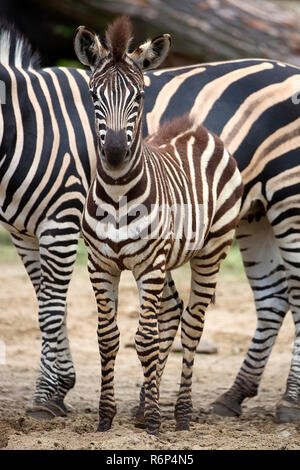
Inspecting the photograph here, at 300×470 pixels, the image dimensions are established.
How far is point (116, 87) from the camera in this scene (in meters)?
4.75

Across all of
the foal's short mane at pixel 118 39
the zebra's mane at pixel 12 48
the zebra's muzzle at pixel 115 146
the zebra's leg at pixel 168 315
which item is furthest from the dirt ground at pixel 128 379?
the zebra's mane at pixel 12 48

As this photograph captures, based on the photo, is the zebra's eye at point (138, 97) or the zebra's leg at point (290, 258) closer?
the zebra's eye at point (138, 97)

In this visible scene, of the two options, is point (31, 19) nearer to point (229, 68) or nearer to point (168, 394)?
point (229, 68)

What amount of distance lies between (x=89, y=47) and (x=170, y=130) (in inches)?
40.5

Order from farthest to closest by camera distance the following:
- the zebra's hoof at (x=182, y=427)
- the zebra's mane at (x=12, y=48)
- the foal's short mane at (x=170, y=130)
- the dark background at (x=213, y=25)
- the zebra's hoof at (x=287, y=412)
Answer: the dark background at (x=213, y=25), the zebra's mane at (x=12, y=48), the zebra's hoof at (x=287, y=412), the foal's short mane at (x=170, y=130), the zebra's hoof at (x=182, y=427)

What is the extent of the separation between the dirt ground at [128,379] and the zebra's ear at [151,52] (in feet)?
7.58

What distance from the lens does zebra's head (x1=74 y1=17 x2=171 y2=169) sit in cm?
465

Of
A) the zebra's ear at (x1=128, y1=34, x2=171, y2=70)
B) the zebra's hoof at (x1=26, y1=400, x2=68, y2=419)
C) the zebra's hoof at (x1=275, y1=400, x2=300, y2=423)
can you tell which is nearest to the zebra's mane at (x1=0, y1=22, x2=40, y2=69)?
the zebra's ear at (x1=128, y1=34, x2=171, y2=70)

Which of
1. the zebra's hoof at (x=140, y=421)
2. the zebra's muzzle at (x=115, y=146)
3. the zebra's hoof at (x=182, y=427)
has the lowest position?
the zebra's hoof at (x=182, y=427)

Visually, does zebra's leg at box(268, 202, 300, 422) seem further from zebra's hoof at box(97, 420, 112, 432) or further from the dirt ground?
zebra's hoof at box(97, 420, 112, 432)

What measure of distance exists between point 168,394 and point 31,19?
866 cm

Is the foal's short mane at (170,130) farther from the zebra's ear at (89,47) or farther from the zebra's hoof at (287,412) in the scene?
the zebra's hoof at (287,412)

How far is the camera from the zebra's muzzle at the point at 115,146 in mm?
4605

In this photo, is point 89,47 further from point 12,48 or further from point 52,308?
point 52,308
